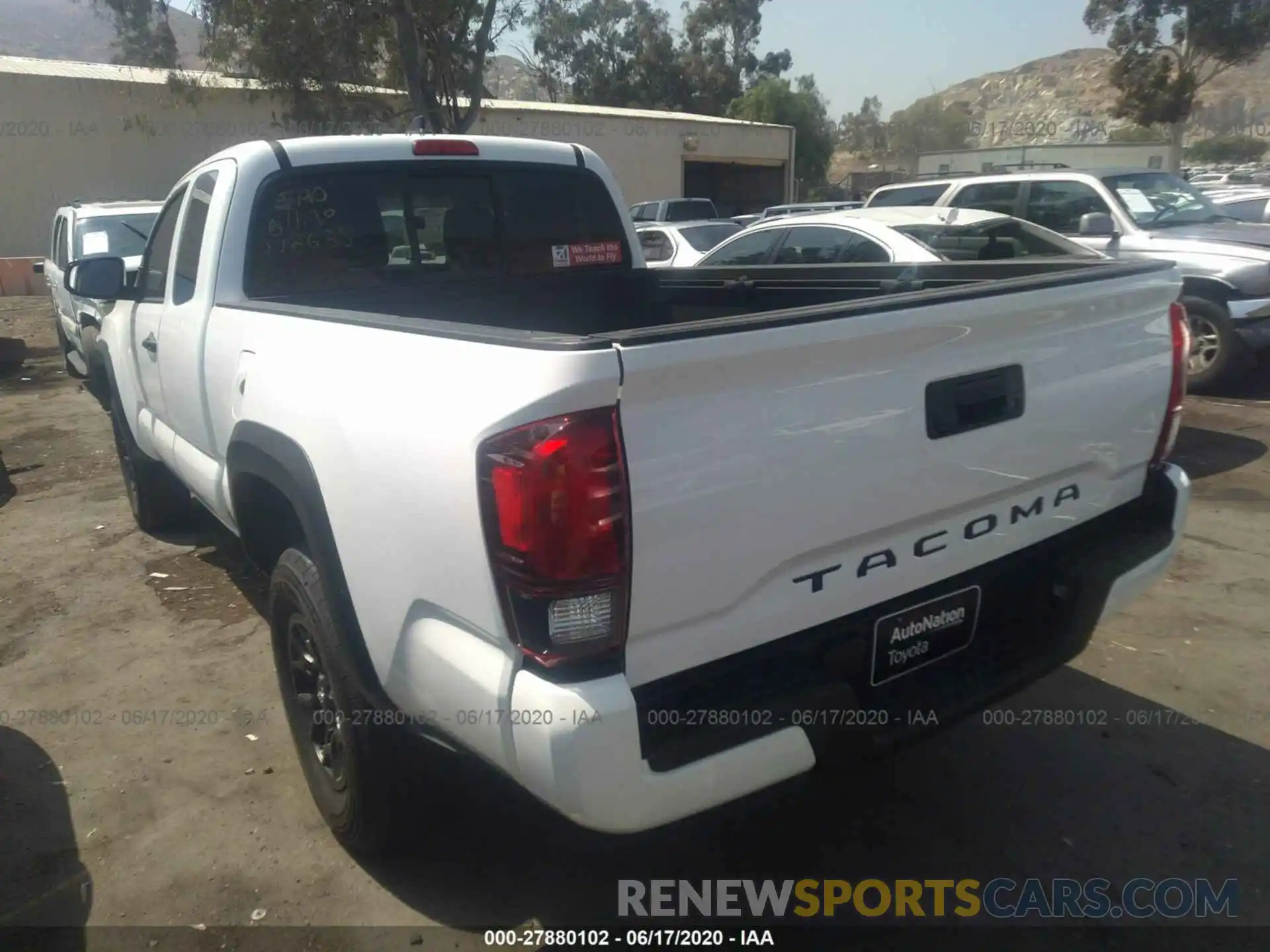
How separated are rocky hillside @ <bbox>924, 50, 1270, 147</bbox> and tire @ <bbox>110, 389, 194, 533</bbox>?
94.3 meters

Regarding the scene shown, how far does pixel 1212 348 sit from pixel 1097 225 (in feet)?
4.73

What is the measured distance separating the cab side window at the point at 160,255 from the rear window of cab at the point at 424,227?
88 cm

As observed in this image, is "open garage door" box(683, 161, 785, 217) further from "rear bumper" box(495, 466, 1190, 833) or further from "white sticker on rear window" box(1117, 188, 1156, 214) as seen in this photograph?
"rear bumper" box(495, 466, 1190, 833)

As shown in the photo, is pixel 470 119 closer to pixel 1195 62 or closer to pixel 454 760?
pixel 454 760

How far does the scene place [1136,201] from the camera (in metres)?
9.09

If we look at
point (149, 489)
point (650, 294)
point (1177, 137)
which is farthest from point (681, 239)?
point (1177, 137)

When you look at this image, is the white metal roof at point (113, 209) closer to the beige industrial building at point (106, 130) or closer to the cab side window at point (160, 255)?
the cab side window at point (160, 255)

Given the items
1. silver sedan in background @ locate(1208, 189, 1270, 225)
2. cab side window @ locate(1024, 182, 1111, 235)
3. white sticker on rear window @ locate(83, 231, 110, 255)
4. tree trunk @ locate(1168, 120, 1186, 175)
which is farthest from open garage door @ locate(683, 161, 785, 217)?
white sticker on rear window @ locate(83, 231, 110, 255)

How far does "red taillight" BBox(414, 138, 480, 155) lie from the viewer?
381cm

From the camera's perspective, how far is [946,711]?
95.4 inches

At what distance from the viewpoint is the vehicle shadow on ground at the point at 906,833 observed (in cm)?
276

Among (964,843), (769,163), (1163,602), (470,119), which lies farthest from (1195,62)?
(964,843)

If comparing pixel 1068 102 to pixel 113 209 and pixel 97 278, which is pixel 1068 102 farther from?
pixel 97 278

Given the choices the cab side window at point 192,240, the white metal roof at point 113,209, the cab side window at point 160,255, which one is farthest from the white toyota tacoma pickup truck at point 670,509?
the white metal roof at point 113,209
